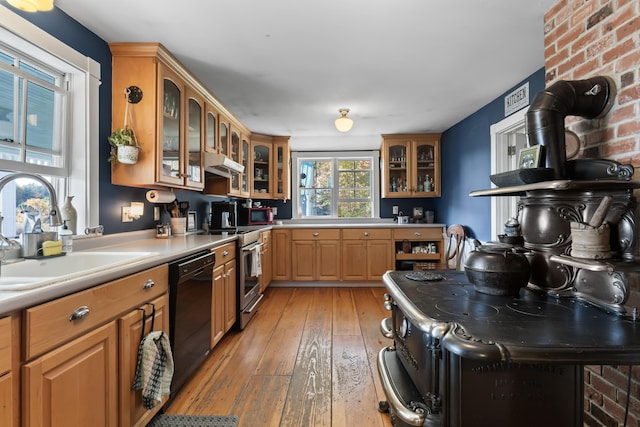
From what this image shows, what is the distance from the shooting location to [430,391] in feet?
3.27

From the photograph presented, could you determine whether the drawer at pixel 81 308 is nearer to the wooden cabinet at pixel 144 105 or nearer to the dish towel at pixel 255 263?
the wooden cabinet at pixel 144 105

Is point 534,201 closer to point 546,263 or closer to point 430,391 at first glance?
point 546,263

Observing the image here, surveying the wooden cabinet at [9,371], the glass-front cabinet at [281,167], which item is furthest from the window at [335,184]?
the wooden cabinet at [9,371]

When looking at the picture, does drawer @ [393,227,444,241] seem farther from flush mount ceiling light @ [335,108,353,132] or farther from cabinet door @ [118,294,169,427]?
cabinet door @ [118,294,169,427]

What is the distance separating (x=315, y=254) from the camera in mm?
4469

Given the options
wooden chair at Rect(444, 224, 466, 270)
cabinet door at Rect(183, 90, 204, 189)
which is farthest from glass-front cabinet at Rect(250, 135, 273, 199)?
wooden chair at Rect(444, 224, 466, 270)

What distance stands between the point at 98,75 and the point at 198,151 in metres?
0.94

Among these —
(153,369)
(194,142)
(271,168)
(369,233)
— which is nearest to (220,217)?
(194,142)

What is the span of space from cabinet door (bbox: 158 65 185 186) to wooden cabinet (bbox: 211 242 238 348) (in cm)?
67

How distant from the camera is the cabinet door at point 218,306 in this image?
7.64 ft

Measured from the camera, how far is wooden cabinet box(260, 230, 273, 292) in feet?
12.6

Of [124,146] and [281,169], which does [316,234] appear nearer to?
[281,169]

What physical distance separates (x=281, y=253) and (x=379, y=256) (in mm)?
1426

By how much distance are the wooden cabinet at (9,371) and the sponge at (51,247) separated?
0.82m
